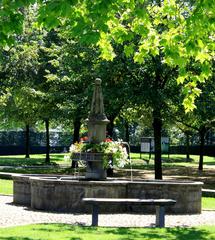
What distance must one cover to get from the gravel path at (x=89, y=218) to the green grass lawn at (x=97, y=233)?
1.15 meters

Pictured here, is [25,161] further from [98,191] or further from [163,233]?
[163,233]

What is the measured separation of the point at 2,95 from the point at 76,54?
10.9 meters

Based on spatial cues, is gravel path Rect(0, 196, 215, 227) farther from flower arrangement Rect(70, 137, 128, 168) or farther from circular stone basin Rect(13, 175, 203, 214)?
flower arrangement Rect(70, 137, 128, 168)

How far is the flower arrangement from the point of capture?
1433 centimetres

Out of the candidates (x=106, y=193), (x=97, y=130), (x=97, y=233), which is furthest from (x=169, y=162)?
(x=97, y=233)

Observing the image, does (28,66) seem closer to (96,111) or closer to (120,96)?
(120,96)

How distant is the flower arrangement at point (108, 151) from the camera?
14328 mm

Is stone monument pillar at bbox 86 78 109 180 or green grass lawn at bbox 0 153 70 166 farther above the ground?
stone monument pillar at bbox 86 78 109 180

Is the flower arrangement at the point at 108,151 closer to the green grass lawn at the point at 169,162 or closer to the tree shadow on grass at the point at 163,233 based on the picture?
the tree shadow on grass at the point at 163,233

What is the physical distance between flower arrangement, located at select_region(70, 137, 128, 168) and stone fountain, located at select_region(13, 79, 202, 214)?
21 cm

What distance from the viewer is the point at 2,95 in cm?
3644

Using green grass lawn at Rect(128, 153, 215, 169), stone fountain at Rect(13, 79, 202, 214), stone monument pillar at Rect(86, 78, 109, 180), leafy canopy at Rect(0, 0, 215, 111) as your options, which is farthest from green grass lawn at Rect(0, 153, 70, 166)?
leafy canopy at Rect(0, 0, 215, 111)

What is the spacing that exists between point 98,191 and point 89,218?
1206mm

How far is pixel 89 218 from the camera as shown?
1271 cm
